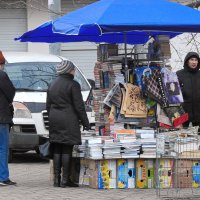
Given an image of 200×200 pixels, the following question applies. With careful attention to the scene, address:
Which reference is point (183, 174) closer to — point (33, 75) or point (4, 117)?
point (4, 117)

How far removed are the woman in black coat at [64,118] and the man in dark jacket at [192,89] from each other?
67.4 inches

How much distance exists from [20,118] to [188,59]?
327 cm

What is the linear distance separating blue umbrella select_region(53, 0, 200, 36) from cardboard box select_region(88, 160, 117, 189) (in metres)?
1.69

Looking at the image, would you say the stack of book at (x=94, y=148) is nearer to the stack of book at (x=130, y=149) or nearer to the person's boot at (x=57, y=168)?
the stack of book at (x=130, y=149)

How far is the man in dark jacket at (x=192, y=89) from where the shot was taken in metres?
11.1

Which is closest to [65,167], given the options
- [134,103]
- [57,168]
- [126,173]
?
[57,168]

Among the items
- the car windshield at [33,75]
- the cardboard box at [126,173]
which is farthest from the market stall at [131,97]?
the car windshield at [33,75]

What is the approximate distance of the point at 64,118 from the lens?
397 inches

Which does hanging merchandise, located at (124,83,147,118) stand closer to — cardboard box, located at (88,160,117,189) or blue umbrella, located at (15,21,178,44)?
cardboard box, located at (88,160,117,189)

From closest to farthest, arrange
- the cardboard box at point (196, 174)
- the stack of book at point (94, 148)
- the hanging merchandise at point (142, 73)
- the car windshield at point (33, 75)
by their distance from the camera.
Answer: the cardboard box at point (196, 174)
the stack of book at point (94, 148)
the hanging merchandise at point (142, 73)
the car windshield at point (33, 75)

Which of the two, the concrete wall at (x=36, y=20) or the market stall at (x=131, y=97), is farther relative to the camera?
the concrete wall at (x=36, y=20)

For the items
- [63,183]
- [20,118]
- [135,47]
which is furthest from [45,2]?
[63,183]

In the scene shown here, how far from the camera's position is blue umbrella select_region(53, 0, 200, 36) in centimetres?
945

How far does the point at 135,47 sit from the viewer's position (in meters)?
11.4
